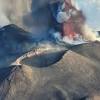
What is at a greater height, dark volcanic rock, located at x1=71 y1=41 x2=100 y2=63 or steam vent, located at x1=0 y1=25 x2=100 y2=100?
dark volcanic rock, located at x1=71 y1=41 x2=100 y2=63

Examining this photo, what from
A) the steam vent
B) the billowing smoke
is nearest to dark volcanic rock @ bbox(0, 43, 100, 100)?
the steam vent

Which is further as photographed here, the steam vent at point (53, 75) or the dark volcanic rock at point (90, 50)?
the dark volcanic rock at point (90, 50)

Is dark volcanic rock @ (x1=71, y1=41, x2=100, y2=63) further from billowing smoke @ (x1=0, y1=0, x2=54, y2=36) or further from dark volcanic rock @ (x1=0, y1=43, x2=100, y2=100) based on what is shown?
billowing smoke @ (x1=0, y1=0, x2=54, y2=36)

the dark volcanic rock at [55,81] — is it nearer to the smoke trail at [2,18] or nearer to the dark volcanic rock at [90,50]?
the dark volcanic rock at [90,50]

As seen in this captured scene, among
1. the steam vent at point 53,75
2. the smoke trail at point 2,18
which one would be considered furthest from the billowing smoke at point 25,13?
the steam vent at point 53,75

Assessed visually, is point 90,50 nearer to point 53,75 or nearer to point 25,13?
point 53,75

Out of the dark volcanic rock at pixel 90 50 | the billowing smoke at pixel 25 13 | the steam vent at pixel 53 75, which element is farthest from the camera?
the billowing smoke at pixel 25 13

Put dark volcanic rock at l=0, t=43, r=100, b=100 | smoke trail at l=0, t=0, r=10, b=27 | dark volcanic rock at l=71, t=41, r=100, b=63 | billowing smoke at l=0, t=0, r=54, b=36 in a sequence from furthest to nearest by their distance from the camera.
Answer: smoke trail at l=0, t=0, r=10, b=27 → billowing smoke at l=0, t=0, r=54, b=36 → dark volcanic rock at l=71, t=41, r=100, b=63 → dark volcanic rock at l=0, t=43, r=100, b=100

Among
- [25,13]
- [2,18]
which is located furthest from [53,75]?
[2,18]

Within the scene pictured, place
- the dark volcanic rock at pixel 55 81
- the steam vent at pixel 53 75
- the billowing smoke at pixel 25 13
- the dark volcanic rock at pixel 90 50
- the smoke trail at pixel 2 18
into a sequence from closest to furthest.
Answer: the dark volcanic rock at pixel 55 81 → the steam vent at pixel 53 75 → the dark volcanic rock at pixel 90 50 → the billowing smoke at pixel 25 13 → the smoke trail at pixel 2 18
